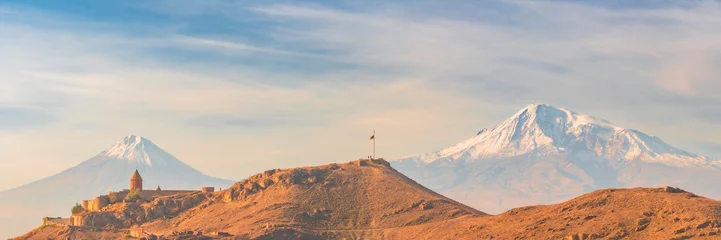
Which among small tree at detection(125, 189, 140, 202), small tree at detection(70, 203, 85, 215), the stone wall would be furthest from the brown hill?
small tree at detection(70, 203, 85, 215)

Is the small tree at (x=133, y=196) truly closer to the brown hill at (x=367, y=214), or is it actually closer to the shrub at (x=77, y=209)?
the brown hill at (x=367, y=214)

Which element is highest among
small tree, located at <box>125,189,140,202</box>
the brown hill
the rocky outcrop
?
the rocky outcrop

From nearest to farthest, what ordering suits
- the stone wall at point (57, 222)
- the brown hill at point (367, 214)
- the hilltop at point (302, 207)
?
the brown hill at point (367, 214) < the hilltop at point (302, 207) < the stone wall at point (57, 222)

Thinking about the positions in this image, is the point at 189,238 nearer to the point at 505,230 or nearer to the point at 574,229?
the point at 505,230

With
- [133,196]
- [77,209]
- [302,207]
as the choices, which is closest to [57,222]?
[77,209]

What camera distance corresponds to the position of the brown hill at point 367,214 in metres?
106

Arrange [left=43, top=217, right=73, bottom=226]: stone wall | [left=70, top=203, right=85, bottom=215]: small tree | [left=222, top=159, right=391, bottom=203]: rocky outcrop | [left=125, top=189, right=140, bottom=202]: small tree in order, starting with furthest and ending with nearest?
[left=70, top=203, right=85, bottom=215]: small tree < [left=125, top=189, right=140, bottom=202]: small tree < [left=222, top=159, right=391, bottom=203]: rocky outcrop < [left=43, top=217, right=73, bottom=226]: stone wall

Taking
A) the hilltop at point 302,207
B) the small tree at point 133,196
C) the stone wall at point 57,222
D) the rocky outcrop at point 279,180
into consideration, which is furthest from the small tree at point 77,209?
the rocky outcrop at point 279,180

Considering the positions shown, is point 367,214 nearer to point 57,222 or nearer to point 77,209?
point 57,222

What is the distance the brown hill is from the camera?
106 metres

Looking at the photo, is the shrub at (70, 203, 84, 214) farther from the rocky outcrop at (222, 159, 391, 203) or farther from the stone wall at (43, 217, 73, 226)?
the rocky outcrop at (222, 159, 391, 203)

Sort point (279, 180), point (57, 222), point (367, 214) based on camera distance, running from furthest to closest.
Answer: point (57, 222), point (279, 180), point (367, 214)

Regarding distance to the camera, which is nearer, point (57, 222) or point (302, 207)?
point (302, 207)

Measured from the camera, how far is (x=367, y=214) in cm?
14450
